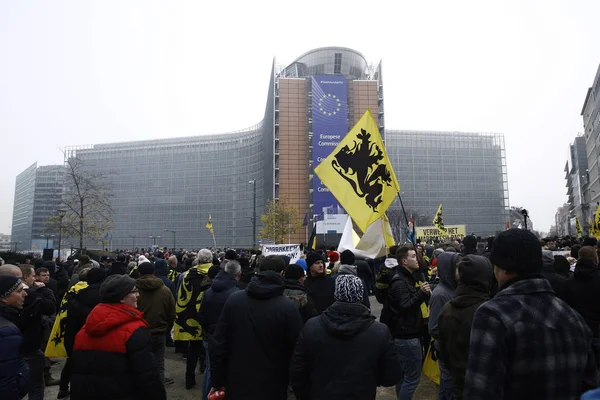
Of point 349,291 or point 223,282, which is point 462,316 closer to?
point 349,291

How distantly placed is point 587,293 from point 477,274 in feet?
9.25

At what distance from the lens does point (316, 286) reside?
5848 mm

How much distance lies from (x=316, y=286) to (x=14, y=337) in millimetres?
3676

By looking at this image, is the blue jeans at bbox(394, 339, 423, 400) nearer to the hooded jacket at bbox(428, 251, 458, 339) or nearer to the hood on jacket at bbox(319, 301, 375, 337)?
the hooded jacket at bbox(428, 251, 458, 339)

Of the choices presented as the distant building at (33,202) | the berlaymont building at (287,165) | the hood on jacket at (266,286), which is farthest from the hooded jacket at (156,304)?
the distant building at (33,202)

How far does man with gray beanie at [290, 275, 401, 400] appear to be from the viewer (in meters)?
2.79

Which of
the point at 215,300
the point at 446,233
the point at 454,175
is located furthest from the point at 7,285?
the point at 454,175

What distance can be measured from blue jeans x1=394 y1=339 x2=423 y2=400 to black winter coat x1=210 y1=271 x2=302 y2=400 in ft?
5.76

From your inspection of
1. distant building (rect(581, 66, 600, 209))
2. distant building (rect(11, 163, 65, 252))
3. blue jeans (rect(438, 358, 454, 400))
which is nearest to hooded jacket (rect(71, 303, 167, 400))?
blue jeans (rect(438, 358, 454, 400))

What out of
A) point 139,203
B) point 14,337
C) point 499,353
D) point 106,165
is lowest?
point 14,337

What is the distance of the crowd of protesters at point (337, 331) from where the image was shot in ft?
6.67

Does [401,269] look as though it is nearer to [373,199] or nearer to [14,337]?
[373,199]

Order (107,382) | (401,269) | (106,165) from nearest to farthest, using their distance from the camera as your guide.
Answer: (107,382), (401,269), (106,165)

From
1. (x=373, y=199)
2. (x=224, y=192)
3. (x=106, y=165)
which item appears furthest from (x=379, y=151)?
(x=106, y=165)
